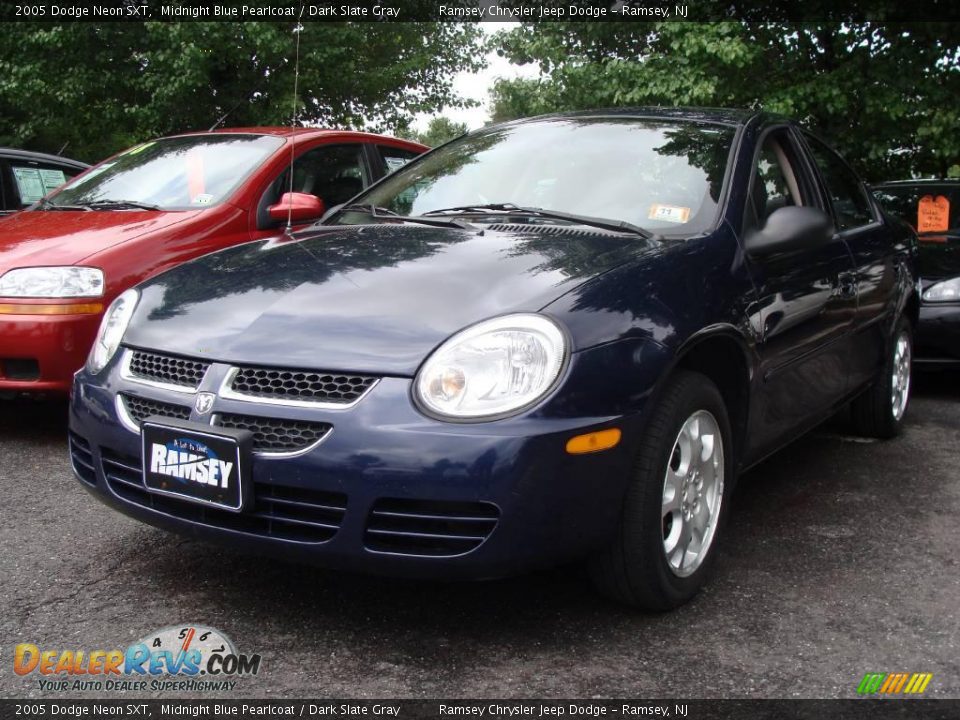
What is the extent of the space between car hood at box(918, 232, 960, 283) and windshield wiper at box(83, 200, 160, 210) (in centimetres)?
424

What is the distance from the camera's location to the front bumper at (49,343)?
165 inches

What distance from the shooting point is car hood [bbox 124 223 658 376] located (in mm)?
2432

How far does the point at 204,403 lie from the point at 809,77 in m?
9.72

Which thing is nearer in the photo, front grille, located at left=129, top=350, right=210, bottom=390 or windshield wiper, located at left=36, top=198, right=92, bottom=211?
front grille, located at left=129, top=350, right=210, bottom=390

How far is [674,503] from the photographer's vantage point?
269cm

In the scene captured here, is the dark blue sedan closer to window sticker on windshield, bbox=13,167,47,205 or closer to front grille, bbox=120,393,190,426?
front grille, bbox=120,393,190,426

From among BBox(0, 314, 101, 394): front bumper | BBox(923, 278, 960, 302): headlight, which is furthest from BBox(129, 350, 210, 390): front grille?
BBox(923, 278, 960, 302): headlight

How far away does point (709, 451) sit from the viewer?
286 centimetres

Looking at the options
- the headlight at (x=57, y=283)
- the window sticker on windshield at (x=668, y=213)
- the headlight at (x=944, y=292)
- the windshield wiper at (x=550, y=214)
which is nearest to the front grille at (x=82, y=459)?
the windshield wiper at (x=550, y=214)

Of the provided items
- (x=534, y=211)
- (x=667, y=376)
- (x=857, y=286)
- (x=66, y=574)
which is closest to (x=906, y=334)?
(x=857, y=286)

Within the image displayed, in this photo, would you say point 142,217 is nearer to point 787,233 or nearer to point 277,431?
point 277,431

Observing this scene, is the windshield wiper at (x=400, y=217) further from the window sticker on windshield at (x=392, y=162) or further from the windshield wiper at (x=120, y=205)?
the window sticker on windshield at (x=392, y=162)

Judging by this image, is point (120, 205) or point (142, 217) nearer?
point (142, 217)

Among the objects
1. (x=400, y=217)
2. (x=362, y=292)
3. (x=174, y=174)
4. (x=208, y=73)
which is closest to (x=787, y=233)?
(x=400, y=217)
